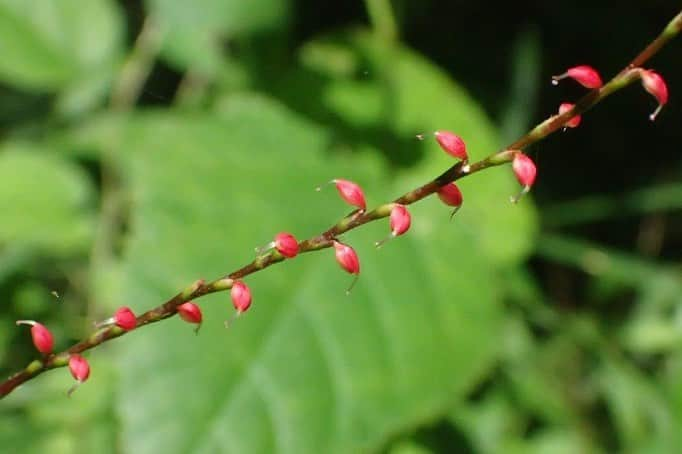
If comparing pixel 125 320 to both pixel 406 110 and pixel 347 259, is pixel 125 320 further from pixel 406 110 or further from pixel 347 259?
pixel 406 110

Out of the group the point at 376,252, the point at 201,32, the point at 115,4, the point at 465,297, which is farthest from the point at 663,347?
the point at 115,4

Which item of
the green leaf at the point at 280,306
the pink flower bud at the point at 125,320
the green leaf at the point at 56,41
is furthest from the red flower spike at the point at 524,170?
the green leaf at the point at 56,41

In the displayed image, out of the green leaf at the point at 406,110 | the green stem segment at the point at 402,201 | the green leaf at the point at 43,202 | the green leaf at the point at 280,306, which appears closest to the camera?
the green stem segment at the point at 402,201

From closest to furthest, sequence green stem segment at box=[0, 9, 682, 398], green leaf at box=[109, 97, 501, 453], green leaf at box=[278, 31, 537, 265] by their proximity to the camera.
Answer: green stem segment at box=[0, 9, 682, 398], green leaf at box=[109, 97, 501, 453], green leaf at box=[278, 31, 537, 265]

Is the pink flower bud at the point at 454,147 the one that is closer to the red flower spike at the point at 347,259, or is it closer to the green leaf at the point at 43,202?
the red flower spike at the point at 347,259

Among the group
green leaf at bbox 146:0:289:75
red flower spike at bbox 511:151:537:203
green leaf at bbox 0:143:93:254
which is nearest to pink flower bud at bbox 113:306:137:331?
red flower spike at bbox 511:151:537:203

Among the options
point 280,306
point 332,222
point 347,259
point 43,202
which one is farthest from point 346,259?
point 43,202

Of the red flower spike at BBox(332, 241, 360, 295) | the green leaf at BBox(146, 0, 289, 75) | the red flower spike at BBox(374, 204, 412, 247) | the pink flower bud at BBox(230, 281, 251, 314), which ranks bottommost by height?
the pink flower bud at BBox(230, 281, 251, 314)

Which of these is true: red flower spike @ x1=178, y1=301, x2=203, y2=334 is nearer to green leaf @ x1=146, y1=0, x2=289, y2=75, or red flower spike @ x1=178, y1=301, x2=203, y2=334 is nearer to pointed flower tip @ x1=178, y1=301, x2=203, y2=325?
pointed flower tip @ x1=178, y1=301, x2=203, y2=325
